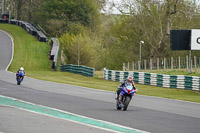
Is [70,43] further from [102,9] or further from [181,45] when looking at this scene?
[102,9]

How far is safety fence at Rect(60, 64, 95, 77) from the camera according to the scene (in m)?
45.5

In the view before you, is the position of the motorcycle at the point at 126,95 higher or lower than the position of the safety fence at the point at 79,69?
higher

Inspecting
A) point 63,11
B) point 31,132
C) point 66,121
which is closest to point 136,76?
point 66,121

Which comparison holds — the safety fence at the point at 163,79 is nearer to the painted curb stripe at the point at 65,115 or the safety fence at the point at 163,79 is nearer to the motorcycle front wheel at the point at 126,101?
the motorcycle front wheel at the point at 126,101

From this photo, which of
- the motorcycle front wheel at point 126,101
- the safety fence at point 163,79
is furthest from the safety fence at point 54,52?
the motorcycle front wheel at point 126,101

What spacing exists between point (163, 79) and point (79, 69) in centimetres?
1426

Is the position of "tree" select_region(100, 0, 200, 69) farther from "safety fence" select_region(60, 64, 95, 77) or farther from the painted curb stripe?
the painted curb stripe

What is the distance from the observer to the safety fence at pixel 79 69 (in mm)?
45525

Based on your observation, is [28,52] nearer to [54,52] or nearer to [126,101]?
[54,52]

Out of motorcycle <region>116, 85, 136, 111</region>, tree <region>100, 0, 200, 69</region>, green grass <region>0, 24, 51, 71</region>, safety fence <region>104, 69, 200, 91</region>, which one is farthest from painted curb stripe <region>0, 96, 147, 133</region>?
tree <region>100, 0, 200, 69</region>

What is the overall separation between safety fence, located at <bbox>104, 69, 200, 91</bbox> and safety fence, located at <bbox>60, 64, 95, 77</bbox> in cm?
256

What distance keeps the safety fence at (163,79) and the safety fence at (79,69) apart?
2560mm

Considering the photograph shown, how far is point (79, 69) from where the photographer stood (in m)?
47.8

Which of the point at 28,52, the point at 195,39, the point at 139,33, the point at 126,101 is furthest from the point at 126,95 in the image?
the point at 139,33
